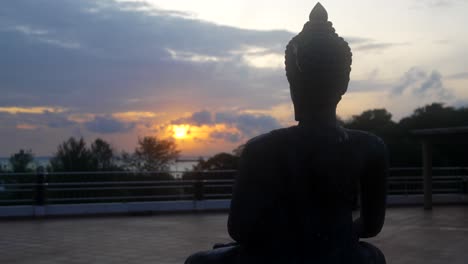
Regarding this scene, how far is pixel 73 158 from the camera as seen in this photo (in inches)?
918

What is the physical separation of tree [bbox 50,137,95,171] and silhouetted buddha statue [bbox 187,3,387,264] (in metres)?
20.8

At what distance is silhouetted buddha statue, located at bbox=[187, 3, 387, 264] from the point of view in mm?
2779

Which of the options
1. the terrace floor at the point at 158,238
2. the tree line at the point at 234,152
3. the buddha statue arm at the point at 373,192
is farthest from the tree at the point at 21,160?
the buddha statue arm at the point at 373,192

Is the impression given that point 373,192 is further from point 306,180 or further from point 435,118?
point 435,118

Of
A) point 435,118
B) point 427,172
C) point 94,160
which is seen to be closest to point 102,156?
point 94,160

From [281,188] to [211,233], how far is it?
32.1 feet

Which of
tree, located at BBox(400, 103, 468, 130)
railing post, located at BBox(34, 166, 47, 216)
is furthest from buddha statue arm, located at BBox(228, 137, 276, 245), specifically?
tree, located at BBox(400, 103, 468, 130)

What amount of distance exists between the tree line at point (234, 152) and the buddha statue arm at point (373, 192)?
1140 centimetres

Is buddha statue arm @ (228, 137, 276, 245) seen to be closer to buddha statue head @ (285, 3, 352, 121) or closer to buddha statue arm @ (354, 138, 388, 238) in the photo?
buddha statue head @ (285, 3, 352, 121)

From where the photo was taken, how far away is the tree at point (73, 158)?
22953 millimetres

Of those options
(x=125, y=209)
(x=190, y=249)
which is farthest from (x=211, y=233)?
(x=125, y=209)

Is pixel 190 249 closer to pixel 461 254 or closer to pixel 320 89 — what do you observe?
pixel 461 254

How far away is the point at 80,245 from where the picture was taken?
10.9m

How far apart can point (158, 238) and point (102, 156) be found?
44.5 feet
